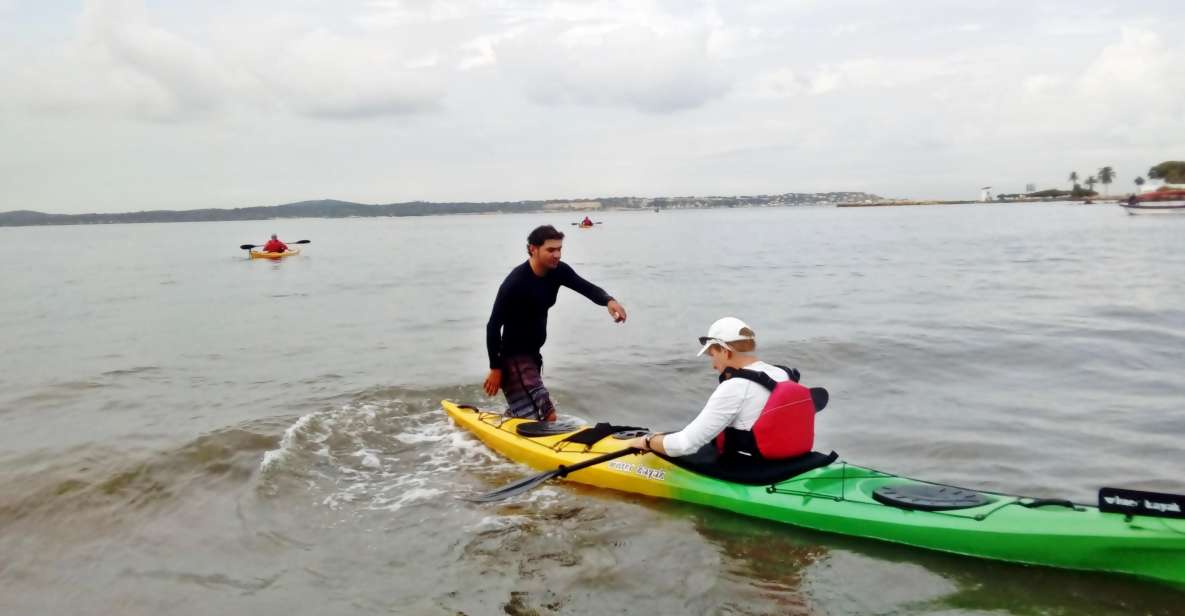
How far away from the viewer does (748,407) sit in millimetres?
6086

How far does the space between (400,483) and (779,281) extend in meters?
21.6

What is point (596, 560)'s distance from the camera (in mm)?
6059

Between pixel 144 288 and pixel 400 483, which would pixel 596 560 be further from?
pixel 144 288

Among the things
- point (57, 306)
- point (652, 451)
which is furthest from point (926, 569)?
point (57, 306)

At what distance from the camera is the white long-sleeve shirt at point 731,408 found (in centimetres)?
600

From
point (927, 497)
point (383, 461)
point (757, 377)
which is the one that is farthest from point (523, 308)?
point (927, 497)

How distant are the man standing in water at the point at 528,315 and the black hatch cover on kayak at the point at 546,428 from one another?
23cm

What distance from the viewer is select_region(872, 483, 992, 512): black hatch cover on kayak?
5.70m

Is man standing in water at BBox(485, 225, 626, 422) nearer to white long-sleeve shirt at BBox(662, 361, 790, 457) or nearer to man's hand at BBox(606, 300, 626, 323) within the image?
man's hand at BBox(606, 300, 626, 323)

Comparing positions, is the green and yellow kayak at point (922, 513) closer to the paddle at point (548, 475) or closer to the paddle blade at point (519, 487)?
the paddle at point (548, 475)

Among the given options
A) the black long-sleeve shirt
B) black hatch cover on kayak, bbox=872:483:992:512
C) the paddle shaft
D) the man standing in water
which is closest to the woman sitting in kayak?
the paddle shaft

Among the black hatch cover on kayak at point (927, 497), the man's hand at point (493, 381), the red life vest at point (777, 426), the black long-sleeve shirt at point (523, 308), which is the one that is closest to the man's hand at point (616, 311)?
the black long-sleeve shirt at point (523, 308)

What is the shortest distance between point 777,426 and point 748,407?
0.27 meters

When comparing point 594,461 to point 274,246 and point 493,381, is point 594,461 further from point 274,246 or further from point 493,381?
point 274,246
